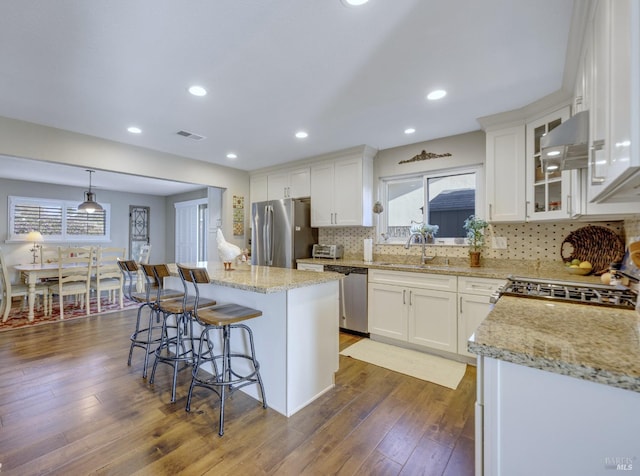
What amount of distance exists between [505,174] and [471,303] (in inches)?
50.1

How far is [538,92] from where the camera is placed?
2.39m

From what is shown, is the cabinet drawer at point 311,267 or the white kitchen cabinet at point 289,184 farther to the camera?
the white kitchen cabinet at point 289,184

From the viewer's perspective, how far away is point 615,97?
3.18 feet

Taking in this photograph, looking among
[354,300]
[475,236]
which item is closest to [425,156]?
[475,236]

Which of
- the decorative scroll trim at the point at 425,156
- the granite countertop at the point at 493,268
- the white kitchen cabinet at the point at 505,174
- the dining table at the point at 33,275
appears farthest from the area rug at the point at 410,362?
the dining table at the point at 33,275

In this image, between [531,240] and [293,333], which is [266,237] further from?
[531,240]

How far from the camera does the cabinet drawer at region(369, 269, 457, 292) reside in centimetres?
288

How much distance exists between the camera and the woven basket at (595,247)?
2.45 meters

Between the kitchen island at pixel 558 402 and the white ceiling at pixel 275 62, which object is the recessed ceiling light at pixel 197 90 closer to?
the white ceiling at pixel 275 62

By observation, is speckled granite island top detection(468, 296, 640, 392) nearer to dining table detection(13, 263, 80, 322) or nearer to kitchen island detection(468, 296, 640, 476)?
kitchen island detection(468, 296, 640, 476)

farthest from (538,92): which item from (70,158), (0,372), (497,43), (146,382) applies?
(0,372)

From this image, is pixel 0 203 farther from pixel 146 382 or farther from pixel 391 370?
pixel 391 370

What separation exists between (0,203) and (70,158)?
4.35m

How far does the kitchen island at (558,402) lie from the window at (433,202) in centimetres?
260
